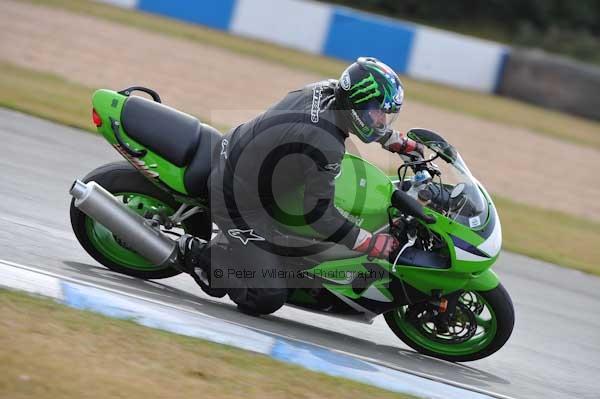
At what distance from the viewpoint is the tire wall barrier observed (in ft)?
68.4

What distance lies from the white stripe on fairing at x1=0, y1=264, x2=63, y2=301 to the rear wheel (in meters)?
0.58

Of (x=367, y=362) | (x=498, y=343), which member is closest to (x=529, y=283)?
(x=498, y=343)

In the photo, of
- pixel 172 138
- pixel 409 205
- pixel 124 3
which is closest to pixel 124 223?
pixel 172 138

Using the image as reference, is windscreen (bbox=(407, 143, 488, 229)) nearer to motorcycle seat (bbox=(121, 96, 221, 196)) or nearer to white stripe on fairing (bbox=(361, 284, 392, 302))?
white stripe on fairing (bbox=(361, 284, 392, 302))

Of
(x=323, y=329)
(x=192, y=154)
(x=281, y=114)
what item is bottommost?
(x=323, y=329)

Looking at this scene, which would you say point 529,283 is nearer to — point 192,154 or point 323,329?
point 323,329

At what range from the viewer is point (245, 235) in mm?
5578

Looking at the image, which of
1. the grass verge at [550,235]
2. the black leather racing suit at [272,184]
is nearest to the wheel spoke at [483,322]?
the black leather racing suit at [272,184]

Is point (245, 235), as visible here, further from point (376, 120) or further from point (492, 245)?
point (492, 245)

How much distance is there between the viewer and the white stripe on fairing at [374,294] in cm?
562

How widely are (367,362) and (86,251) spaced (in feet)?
6.25

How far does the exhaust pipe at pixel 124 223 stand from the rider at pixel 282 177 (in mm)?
117

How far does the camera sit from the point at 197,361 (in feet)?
15.0

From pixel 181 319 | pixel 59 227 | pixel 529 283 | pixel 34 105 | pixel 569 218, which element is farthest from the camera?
pixel 569 218
